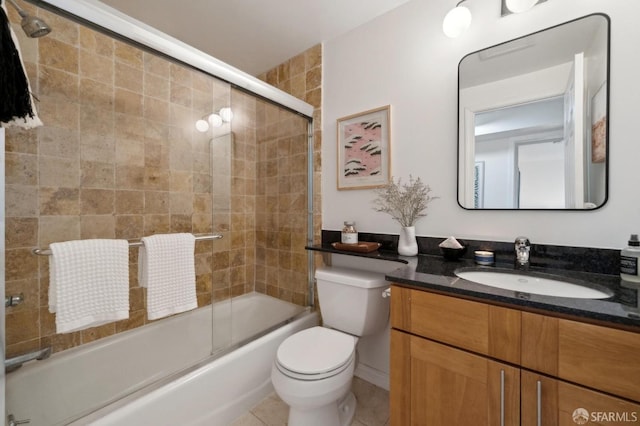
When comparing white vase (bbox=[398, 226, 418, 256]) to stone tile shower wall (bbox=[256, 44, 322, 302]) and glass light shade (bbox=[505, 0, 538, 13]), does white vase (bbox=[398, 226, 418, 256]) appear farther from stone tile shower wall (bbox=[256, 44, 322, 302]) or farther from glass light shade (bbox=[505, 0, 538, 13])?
glass light shade (bbox=[505, 0, 538, 13])

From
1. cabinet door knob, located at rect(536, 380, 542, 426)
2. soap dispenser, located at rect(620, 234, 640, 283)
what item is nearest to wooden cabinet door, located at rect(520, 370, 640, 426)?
cabinet door knob, located at rect(536, 380, 542, 426)

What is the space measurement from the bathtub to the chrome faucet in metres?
1.36

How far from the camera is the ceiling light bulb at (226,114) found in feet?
5.79

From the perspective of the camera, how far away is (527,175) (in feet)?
3.94

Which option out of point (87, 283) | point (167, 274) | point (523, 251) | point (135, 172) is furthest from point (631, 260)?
point (135, 172)

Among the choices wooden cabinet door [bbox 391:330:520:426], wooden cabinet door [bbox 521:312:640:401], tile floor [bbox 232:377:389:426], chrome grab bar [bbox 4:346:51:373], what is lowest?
tile floor [bbox 232:377:389:426]

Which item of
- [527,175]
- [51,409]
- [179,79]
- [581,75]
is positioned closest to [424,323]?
[527,175]

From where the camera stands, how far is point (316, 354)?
127 cm

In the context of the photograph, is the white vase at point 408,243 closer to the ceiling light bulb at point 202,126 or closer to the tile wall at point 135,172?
the tile wall at point 135,172

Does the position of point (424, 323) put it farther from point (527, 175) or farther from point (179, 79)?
point (179, 79)

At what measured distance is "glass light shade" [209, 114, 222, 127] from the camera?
184 cm

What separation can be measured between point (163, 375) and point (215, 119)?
5.21 feet

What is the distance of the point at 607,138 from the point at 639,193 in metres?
0.24

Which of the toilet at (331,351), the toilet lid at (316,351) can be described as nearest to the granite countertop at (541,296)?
the toilet at (331,351)
